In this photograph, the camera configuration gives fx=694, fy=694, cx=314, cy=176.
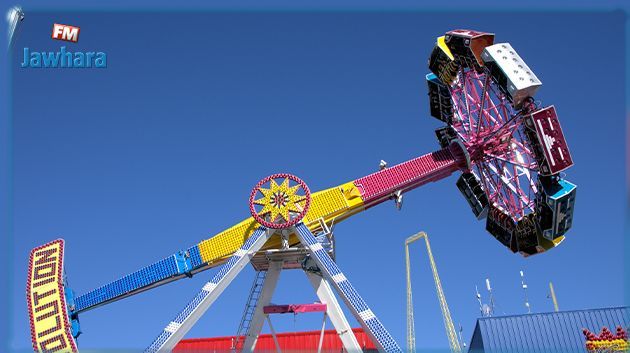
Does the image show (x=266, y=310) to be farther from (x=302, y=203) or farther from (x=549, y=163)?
(x=549, y=163)

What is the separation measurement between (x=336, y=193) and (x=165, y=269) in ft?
34.2

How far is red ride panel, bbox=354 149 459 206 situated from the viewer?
1503 inches

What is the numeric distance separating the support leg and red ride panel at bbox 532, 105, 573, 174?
12830mm

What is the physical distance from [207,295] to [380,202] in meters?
10.8

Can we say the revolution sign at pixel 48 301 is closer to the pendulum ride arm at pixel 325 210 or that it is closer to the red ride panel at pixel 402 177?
the pendulum ride arm at pixel 325 210

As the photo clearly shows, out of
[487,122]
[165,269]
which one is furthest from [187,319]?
[487,122]

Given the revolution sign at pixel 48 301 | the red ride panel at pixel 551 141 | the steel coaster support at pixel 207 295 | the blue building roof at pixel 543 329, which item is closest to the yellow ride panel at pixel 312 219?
the steel coaster support at pixel 207 295

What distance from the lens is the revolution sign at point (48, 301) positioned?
3850 centimetres

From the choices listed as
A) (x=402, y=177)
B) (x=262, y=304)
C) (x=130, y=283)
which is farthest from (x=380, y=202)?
(x=130, y=283)

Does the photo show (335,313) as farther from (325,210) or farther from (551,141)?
(551,141)

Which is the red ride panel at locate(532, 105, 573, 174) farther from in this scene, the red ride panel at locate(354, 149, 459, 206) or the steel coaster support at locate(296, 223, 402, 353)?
the steel coaster support at locate(296, 223, 402, 353)

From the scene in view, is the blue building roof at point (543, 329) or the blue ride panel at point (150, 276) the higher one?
the blue ride panel at point (150, 276)

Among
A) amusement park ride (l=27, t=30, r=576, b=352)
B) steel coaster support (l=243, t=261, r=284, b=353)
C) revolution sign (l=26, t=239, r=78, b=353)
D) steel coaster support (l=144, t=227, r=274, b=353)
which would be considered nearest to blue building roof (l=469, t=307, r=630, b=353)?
amusement park ride (l=27, t=30, r=576, b=352)

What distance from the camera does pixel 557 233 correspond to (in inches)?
1415
